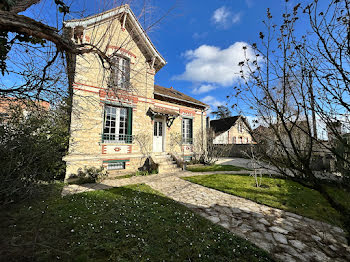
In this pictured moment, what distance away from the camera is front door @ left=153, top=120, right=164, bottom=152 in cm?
1037

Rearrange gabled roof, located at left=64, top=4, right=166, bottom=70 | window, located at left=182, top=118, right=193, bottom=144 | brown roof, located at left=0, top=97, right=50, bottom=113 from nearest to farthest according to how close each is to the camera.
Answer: gabled roof, located at left=64, top=4, right=166, bottom=70
brown roof, located at left=0, top=97, right=50, bottom=113
window, located at left=182, top=118, right=193, bottom=144

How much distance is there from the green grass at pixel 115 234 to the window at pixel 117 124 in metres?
4.30

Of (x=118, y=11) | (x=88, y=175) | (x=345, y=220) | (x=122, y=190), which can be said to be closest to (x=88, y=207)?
(x=122, y=190)

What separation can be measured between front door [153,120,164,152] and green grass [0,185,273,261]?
20.0 ft

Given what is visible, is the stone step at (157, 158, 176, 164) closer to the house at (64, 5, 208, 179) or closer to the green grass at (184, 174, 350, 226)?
the house at (64, 5, 208, 179)

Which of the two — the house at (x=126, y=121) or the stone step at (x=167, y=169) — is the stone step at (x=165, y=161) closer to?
the house at (x=126, y=121)

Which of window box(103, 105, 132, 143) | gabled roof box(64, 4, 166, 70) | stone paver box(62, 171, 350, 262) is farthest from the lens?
window box(103, 105, 132, 143)

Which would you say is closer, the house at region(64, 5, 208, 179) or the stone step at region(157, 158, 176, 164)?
the house at region(64, 5, 208, 179)

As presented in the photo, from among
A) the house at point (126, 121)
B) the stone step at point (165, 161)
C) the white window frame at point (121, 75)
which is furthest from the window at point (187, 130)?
the white window frame at point (121, 75)

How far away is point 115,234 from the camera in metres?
2.91

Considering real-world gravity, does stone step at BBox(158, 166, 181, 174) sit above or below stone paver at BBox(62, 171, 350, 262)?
above

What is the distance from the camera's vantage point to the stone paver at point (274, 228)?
2.50 metres

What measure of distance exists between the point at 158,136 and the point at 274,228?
8271 mm

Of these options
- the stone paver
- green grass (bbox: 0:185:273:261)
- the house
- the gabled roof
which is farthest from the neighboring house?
the gabled roof
